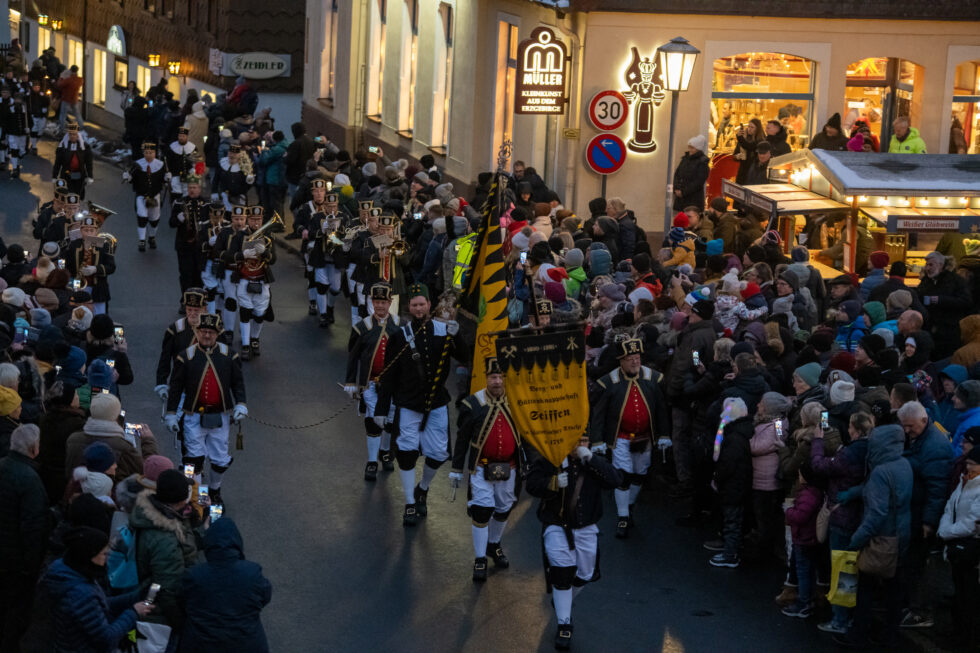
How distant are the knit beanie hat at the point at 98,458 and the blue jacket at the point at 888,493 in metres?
5.16

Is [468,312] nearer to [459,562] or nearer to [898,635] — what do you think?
[459,562]

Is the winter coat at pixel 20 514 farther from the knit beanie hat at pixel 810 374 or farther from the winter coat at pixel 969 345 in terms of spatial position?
the winter coat at pixel 969 345

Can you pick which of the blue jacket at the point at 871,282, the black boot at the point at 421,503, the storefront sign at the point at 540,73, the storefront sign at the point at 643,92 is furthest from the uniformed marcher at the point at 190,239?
the blue jacket at the point at 871,282

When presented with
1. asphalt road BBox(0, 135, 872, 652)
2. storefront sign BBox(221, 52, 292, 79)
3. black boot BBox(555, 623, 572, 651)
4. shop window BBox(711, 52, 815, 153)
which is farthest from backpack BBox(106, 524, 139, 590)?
storefront sign BBox(221, 52, 292, 79)

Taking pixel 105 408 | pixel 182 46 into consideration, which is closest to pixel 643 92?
pixel 105 408

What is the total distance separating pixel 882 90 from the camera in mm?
23297

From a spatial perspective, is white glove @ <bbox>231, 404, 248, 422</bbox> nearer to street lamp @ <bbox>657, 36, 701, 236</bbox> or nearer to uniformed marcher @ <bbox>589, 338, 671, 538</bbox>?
uniformed marcher @ <bbox>589, 338, 671, 538</bbox>

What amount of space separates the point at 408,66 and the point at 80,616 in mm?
22488

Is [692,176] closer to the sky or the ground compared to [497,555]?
closer to the sky

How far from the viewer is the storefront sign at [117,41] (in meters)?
44.0

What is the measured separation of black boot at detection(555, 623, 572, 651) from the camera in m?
10.7

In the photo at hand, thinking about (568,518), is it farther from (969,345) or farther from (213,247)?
(213,247)

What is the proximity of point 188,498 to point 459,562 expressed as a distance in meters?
3.52

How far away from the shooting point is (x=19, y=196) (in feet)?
99.0
